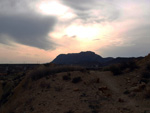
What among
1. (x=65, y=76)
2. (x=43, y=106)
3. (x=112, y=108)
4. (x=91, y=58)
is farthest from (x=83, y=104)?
(x=91, y=58)

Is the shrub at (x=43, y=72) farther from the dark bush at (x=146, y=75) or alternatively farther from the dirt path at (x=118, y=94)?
the dark bush at (x=146, y=75)

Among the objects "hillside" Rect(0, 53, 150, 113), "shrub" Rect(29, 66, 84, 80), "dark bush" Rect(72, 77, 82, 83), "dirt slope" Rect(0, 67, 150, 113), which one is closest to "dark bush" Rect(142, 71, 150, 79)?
"hillside" Rect(0, 53, 150, 113)

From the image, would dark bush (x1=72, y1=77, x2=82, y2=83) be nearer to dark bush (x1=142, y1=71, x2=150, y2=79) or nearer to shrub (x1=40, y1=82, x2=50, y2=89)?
shrub (x1=40, y1=82, x2=50, y2=89)

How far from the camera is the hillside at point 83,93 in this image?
11.1 meters

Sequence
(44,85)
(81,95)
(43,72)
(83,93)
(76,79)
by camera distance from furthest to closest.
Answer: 1. (43,72)
2. (76,79)
3. (44,85)
4. (83,93)
5. (81,95)

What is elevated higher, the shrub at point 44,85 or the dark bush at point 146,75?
the dark bush at point 146,75

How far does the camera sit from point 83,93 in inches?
531

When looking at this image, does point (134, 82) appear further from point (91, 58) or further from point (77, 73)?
point (91, 58)

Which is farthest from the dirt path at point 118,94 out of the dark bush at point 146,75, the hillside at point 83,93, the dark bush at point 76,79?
the dark bush at point 146,75

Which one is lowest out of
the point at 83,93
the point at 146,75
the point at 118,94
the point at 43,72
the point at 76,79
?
the point at 118,94

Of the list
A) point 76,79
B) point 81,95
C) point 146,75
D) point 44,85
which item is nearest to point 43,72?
point 44,85

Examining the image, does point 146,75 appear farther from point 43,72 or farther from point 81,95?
point 43,72

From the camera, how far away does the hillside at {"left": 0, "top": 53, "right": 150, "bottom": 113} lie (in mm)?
11078

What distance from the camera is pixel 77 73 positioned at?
17516 mm
